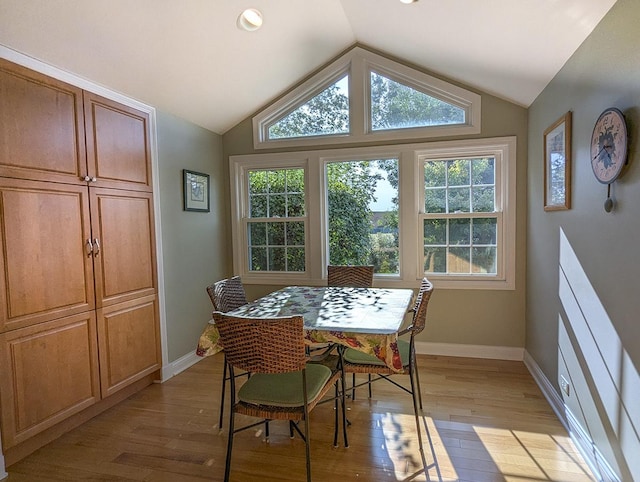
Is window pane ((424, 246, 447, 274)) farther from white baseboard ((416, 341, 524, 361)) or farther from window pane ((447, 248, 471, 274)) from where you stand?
white baseboard ((416, 341, 524, 361))

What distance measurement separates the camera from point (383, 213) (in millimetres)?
3691

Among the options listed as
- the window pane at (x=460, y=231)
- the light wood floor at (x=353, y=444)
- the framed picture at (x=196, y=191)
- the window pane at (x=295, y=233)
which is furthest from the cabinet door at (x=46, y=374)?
the window pane at (x=460, y=231)

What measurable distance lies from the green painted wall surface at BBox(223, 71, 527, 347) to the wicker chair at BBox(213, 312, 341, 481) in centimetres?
201

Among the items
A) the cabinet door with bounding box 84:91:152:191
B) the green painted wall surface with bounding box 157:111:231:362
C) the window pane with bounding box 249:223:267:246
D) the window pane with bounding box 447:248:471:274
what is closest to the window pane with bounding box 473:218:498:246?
the window pane with bounding box 447:248:471:274

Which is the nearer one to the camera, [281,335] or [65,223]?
[281,335]

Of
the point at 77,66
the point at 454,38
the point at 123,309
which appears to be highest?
the point at 454,38

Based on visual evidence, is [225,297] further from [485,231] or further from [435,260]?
[485,231]

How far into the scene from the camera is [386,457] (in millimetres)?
2072

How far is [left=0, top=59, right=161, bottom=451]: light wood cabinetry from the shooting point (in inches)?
80.6

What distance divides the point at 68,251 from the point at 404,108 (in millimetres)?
2983

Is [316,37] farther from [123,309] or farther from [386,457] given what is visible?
[386,457]

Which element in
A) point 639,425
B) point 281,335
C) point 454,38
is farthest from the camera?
point 454,38

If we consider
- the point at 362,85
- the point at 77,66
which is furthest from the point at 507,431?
the point at 77,66

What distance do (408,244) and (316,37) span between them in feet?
6.58
